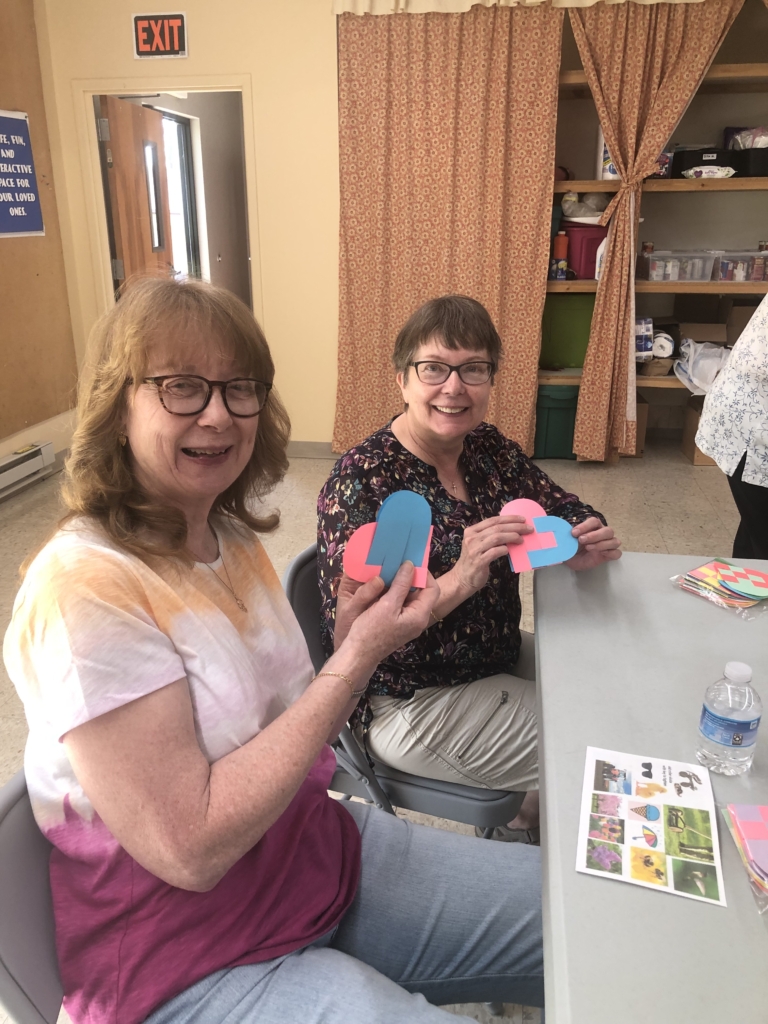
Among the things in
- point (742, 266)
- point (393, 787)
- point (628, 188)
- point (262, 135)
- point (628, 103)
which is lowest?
point (393, 787)

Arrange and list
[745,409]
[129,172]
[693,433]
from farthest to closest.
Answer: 1. [129,172]
2. [693,433]
3. [745,409]

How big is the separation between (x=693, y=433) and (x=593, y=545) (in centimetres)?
382

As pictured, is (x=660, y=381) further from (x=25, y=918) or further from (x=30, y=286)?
(x=25, y=918)

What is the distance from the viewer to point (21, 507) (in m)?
4.17

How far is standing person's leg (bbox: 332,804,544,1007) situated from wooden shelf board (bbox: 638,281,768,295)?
13.6 feet

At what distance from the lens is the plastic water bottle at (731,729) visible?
0.95 m

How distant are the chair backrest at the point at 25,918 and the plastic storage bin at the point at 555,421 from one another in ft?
14.2

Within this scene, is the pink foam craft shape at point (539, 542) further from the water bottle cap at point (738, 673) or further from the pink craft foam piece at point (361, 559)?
the water bottle cap at point (738, 673)

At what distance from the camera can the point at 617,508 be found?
409cm

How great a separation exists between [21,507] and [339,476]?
3340 millimetres

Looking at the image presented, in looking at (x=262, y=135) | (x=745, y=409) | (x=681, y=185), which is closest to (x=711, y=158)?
(x=681, y=185)

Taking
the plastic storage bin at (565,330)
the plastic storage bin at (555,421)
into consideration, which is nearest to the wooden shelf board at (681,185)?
the plastic storage bin at (565,330)

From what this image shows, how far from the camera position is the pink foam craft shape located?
1358 mm

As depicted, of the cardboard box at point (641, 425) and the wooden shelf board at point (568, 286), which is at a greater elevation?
the wooden shelf board at point (568, 286)
